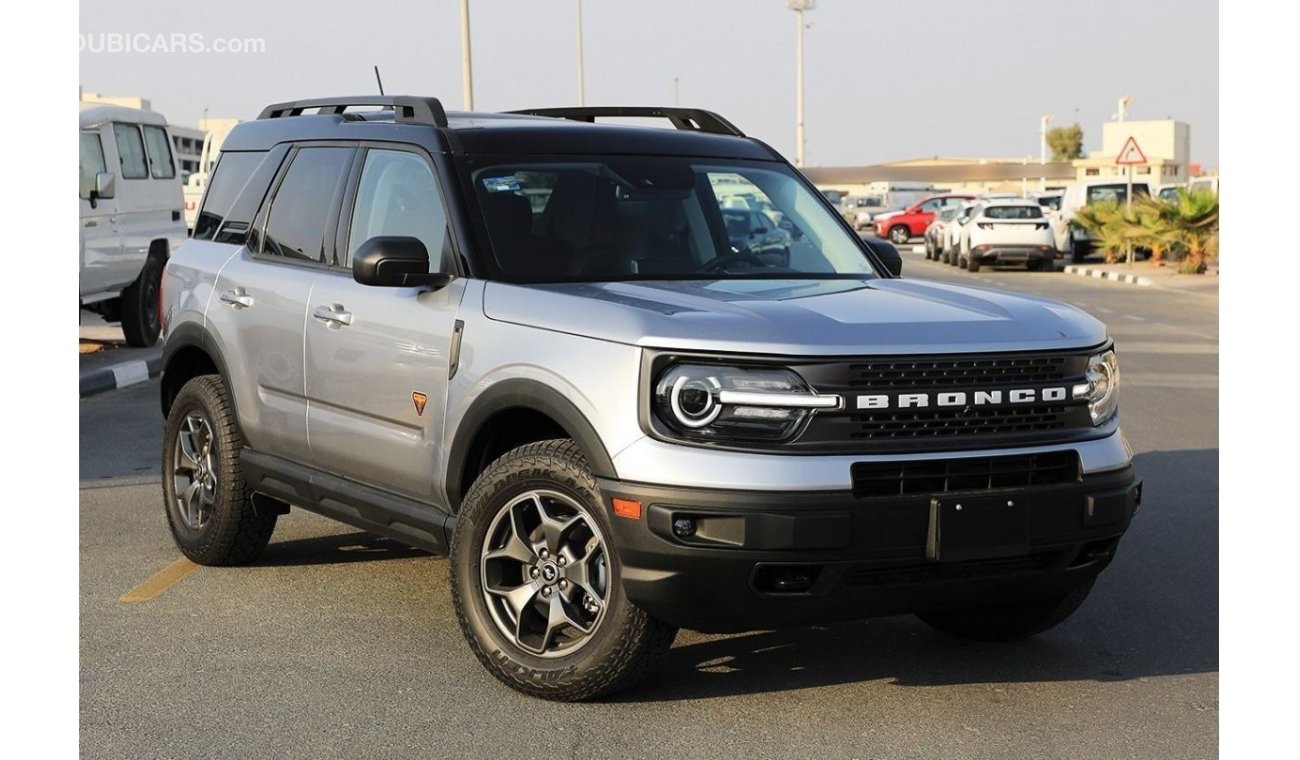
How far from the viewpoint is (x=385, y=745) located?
4.83 metres

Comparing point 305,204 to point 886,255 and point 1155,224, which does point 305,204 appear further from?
point 1155,224

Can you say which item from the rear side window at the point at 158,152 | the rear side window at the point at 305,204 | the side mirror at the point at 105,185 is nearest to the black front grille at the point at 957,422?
the rear side window at the point at 305,204

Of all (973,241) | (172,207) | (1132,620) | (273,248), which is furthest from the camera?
(973,241)

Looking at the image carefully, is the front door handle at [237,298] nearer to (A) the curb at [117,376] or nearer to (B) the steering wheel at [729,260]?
(B) the steering wheel at [729,260]

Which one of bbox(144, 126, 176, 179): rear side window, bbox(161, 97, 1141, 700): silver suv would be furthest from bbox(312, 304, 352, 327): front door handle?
bbox(144, 126, 176, 179): rear side window

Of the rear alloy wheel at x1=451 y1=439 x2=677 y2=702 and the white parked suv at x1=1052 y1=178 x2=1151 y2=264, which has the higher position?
the white parked suv at x1=1052 y1=178 x2=1151 y2=264

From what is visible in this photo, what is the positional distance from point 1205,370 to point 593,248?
11.4 meters

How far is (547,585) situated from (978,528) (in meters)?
1.31

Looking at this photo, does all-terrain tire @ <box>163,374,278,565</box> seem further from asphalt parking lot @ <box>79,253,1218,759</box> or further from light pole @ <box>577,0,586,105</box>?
light pole @ <box>577,0,586,105</box>

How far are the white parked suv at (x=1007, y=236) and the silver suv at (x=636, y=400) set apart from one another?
2935 cm

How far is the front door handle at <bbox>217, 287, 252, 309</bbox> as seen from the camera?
6.86 metres

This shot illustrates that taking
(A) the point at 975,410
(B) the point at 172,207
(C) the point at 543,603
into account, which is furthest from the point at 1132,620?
(B) the point at 172,207

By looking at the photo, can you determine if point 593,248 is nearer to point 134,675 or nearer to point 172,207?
point 134,675

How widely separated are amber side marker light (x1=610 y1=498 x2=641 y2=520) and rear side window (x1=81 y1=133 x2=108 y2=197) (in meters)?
12.2
